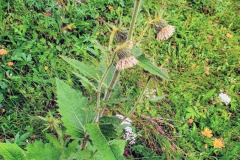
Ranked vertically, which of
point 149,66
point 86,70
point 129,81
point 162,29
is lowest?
point 129,81

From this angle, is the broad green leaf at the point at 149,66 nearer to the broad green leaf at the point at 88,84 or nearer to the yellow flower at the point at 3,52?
the broad green leaf at the point at 88,84

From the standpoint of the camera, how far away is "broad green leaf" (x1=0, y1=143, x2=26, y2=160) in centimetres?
169

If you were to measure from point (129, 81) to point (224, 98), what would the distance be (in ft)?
2.97

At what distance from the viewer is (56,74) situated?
2.65 m

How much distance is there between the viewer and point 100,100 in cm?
149

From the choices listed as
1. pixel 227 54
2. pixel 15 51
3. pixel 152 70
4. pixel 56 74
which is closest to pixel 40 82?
pixel 56 74

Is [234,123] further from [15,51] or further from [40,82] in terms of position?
[15,51]

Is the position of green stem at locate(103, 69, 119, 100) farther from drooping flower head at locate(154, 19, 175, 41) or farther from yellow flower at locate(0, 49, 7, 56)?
yellow flower at locate(0, 49, 7, 56)

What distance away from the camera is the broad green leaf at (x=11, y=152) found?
1691 millimetres

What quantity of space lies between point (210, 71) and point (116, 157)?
2.27 meters

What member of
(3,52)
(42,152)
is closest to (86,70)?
(42,152)

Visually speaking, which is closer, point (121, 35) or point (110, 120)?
point (121, 35)

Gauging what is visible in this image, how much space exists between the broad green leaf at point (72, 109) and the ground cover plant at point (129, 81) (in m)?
0.08

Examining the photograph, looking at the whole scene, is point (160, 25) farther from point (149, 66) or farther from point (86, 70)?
point (86, 70)
